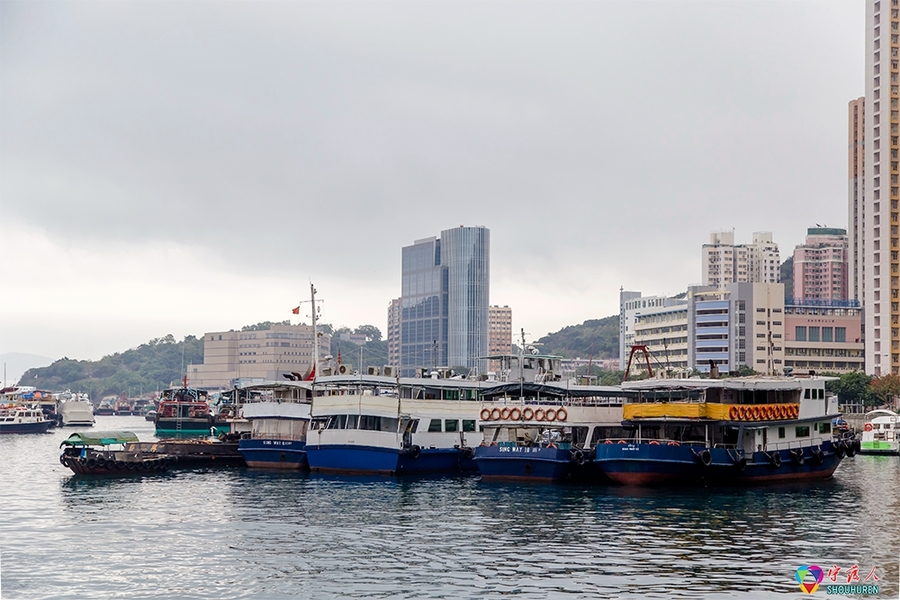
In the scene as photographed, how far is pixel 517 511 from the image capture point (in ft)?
173

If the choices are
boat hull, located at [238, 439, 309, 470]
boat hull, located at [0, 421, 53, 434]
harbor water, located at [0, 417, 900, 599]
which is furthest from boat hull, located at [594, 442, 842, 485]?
boat hull, located at [0, 421, 53, 434]

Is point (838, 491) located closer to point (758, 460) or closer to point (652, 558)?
point (758, 460)

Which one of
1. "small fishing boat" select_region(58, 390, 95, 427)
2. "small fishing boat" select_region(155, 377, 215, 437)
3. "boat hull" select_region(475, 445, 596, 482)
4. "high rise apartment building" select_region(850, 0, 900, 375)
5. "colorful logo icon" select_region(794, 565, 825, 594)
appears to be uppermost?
"high rise apartment building" select_region(850, 0, 900, 375)

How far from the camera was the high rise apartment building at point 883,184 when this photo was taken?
180 m

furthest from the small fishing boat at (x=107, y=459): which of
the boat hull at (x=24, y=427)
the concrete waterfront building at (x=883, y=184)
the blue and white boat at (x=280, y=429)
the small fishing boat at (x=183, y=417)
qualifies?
the concrete waterfront building at (x=883, y=184)

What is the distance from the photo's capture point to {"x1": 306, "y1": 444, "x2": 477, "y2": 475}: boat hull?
236ft

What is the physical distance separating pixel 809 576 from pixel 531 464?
30093 millimetres

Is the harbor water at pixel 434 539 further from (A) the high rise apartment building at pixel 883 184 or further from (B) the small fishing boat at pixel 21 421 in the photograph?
(A) the high rise apartment building at pixel 883 184

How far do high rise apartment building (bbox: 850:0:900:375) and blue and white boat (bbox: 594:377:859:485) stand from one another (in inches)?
4779

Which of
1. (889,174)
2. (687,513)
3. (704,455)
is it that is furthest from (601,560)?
(889,174)

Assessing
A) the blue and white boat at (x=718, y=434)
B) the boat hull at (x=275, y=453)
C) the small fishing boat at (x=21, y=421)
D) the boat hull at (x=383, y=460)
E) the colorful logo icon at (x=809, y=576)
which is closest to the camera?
the colorful logo icon at (x=809, y=576)

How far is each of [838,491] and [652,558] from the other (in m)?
29.4

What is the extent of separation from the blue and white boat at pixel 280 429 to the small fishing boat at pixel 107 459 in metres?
6.31

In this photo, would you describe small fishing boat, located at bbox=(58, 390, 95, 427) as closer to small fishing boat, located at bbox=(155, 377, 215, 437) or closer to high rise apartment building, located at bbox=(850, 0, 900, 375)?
small fishing boat, located at bbox=(155, 377, 215, 437)
